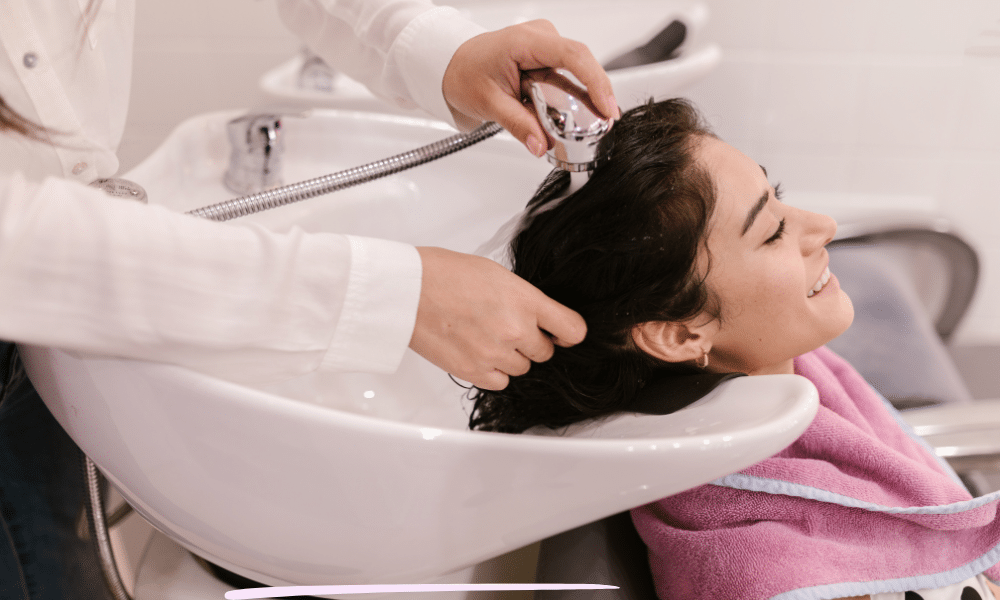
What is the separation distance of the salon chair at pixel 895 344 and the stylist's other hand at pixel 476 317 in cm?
22

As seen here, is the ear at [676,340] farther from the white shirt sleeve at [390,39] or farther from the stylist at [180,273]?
the white shirt sleeve at [390,39]

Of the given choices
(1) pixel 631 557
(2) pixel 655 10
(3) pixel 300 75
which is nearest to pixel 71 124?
(3) pixel 300 75

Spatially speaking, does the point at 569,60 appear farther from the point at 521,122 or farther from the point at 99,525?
the point at 99,525

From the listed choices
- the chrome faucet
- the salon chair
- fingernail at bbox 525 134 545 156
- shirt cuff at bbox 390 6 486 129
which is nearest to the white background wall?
the salon chair

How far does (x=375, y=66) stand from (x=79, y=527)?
0.62 m

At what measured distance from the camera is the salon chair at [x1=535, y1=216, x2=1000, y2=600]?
2.13 ft

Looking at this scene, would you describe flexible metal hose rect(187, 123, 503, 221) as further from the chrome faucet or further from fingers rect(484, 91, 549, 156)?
the chrome faucet

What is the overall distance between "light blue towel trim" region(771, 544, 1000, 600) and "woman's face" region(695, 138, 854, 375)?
240 millimetres

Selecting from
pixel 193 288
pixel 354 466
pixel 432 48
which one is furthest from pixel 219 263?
pixel 432 48

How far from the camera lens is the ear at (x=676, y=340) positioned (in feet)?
2.31

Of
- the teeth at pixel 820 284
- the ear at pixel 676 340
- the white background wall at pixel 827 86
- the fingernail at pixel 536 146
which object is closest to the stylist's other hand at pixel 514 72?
the fingernail at pixel 536 146

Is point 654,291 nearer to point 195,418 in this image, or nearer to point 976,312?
point 195,418

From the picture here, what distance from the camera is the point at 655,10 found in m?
1.31

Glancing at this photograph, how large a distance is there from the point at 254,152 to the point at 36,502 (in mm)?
477
